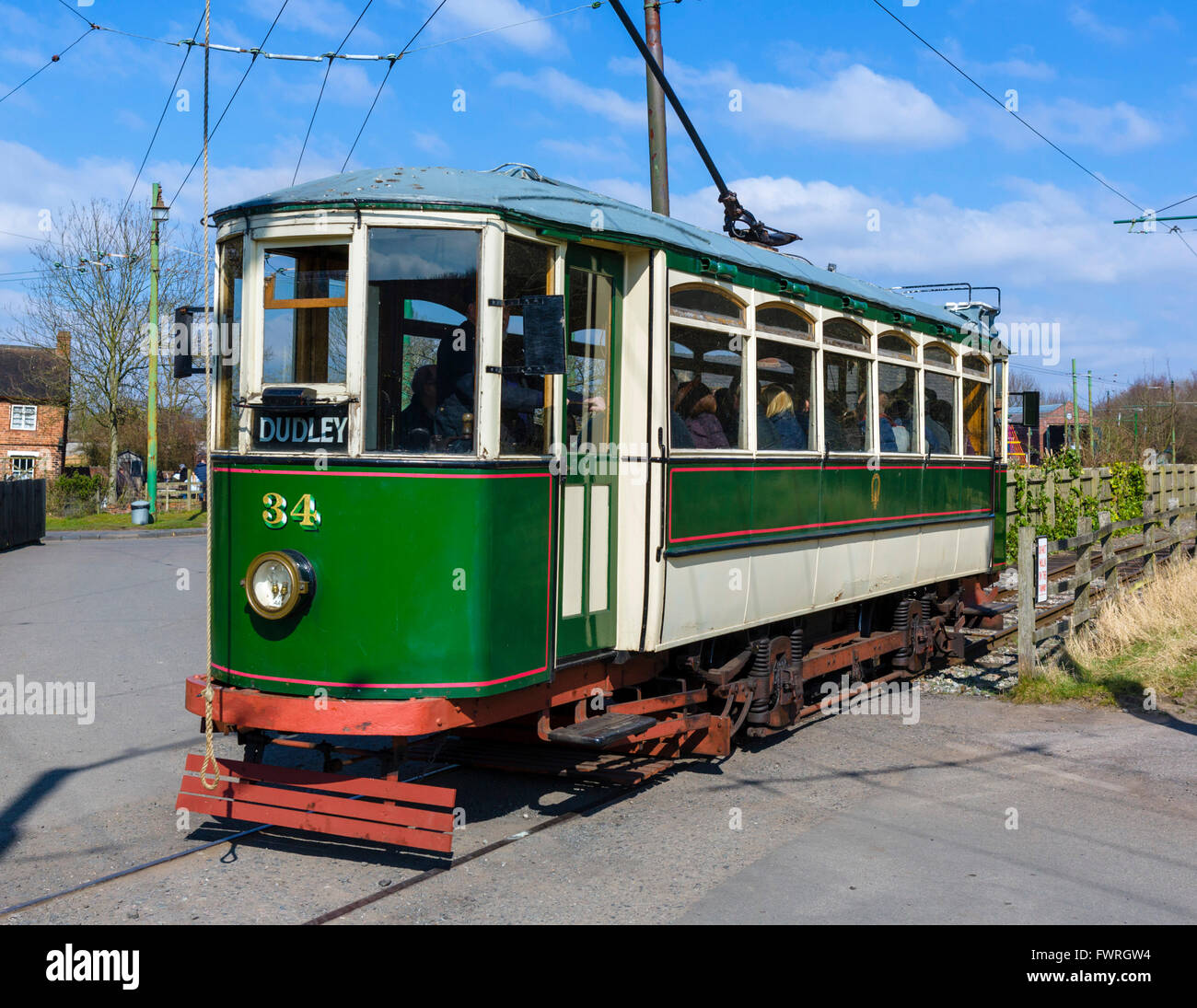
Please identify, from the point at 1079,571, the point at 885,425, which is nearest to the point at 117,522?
the point at 1079,571

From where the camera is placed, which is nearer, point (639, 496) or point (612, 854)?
point (612, 854)

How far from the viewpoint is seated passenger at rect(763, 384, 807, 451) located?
766 cm

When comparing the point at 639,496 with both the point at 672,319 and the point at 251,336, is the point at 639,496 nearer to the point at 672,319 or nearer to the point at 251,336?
the point at 672,319

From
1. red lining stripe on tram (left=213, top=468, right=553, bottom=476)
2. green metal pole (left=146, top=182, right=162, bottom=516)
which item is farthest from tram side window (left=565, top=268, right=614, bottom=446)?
green metal pole (left=146, top=182, right=162, bottom=516)

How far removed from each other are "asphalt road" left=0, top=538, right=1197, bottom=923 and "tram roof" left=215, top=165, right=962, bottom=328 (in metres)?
3.05

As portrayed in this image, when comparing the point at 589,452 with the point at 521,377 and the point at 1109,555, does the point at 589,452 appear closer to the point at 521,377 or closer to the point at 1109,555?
the point at 521,377

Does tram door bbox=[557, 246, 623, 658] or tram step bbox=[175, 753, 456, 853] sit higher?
tram door bbox=[557, 246, 623, 658]

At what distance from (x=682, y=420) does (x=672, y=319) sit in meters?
0.58

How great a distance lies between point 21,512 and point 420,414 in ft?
72.6

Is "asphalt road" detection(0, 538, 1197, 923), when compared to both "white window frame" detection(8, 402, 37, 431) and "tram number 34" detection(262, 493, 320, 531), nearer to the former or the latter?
"tram number 34" detection(262, 493, 320, 531)

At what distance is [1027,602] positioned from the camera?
9906mm

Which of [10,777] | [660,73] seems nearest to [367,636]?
[10,777]
